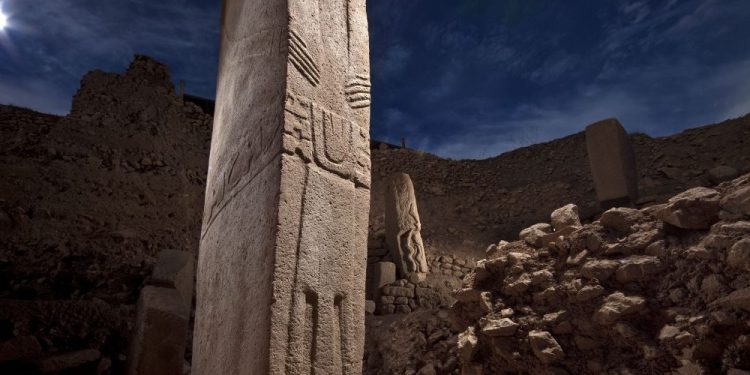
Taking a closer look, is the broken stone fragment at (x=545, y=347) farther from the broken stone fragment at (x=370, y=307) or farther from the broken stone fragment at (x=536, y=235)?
the broken stone fragment at (x=370, y=307)

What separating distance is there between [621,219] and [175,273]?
13.6 feet

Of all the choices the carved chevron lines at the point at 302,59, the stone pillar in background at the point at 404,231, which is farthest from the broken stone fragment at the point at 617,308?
the stone pillar in background at the point at 404,231

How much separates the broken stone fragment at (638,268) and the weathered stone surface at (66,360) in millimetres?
4327

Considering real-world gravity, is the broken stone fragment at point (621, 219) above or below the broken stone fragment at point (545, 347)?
above

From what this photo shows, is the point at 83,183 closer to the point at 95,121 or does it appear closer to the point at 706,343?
the point at 95,121

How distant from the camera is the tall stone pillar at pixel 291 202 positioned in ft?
5.45

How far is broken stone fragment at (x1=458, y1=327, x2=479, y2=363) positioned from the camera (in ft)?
12.0

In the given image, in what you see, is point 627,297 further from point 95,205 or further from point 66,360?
point 95,205

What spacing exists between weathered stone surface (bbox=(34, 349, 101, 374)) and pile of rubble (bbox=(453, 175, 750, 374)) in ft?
10.6

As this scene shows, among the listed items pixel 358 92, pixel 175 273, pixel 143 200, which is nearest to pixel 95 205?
pixel 143 200

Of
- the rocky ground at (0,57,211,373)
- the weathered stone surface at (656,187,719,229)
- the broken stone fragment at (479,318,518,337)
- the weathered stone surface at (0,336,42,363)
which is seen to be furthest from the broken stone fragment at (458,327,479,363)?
the weathered stone surface at (0,336,42,363)

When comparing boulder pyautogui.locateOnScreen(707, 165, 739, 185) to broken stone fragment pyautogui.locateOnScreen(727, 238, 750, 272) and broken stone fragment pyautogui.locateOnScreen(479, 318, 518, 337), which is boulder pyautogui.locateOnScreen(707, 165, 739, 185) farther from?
broken stone fragment pyautogui.locateOnScreen(479, 318, 518, 337)

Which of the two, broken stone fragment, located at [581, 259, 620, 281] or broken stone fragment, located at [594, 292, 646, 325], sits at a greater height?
broken stone fragment, located at [581, 259, 620, 281]

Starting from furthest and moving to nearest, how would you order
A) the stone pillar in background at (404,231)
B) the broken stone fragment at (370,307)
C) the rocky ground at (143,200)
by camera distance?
the stone pillar in background at (404,231) → the broken stone fragment at (370,307) → the rocky ground at (143,200)
